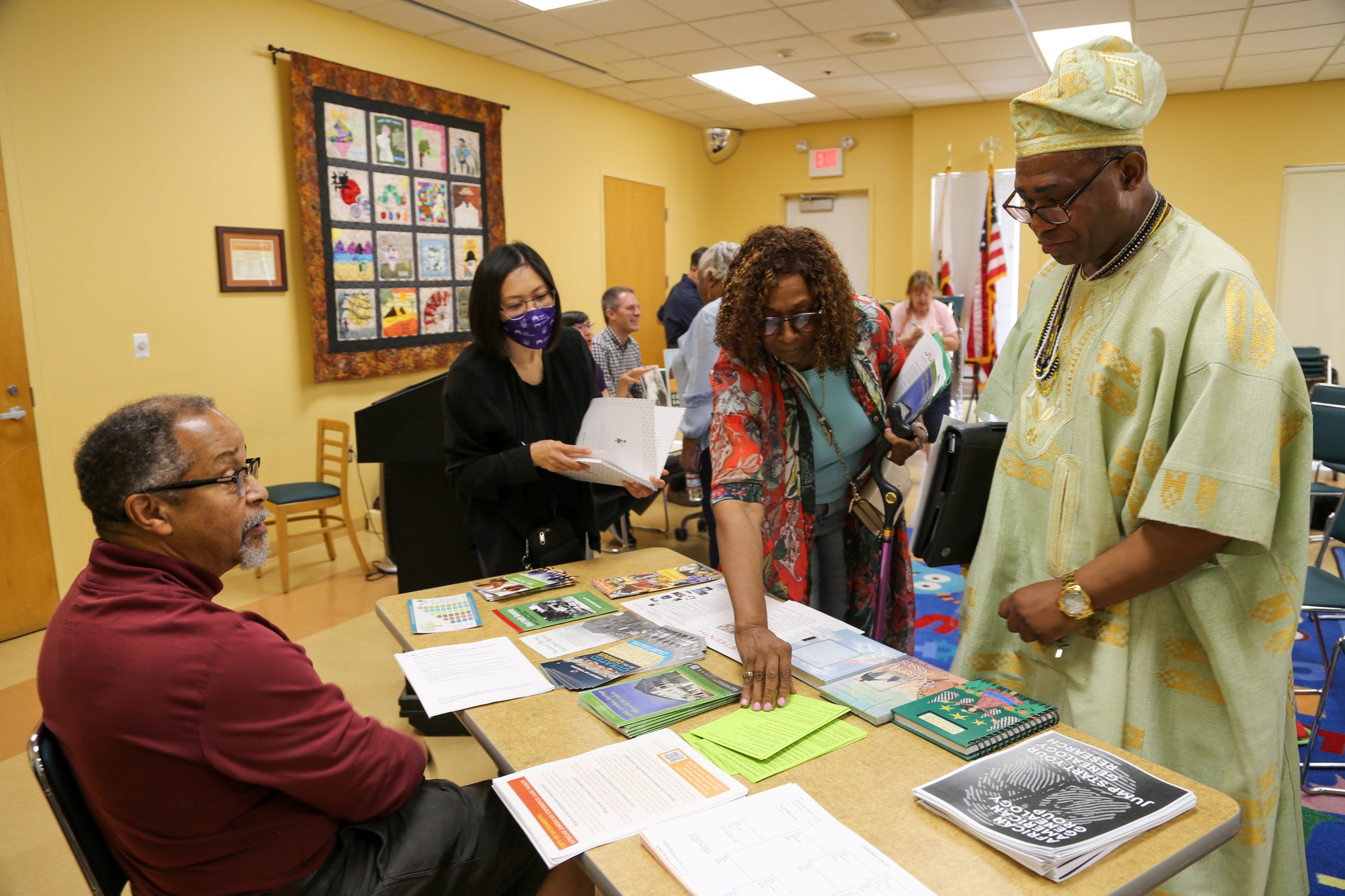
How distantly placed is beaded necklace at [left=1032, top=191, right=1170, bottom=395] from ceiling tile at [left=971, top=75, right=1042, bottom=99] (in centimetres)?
645

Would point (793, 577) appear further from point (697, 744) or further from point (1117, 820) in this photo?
point (1117, 820)

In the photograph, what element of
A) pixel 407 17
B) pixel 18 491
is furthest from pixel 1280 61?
pixel 18 491

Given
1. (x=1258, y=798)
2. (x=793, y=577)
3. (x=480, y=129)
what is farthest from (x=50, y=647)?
(x=480, y=129)

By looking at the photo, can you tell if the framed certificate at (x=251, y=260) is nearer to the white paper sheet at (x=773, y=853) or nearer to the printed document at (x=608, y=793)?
the printed document at (x=608, y=793)

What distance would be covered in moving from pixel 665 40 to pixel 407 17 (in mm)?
1731

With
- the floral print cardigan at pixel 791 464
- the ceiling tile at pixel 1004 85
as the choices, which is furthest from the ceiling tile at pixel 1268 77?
the floral print cardigan at pixel 791 464

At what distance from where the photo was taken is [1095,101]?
1223 millimetres

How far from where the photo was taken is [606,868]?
40.6 inches

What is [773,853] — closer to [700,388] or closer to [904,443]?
[904,443]

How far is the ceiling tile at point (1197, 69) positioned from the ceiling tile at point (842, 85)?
2.19m

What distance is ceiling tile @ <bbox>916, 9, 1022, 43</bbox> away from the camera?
5371 millimetres

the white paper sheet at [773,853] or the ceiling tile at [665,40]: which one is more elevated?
the ceiling tile at [665,40]

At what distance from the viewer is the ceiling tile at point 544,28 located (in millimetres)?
5336

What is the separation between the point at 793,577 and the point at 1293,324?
7.82 meters
